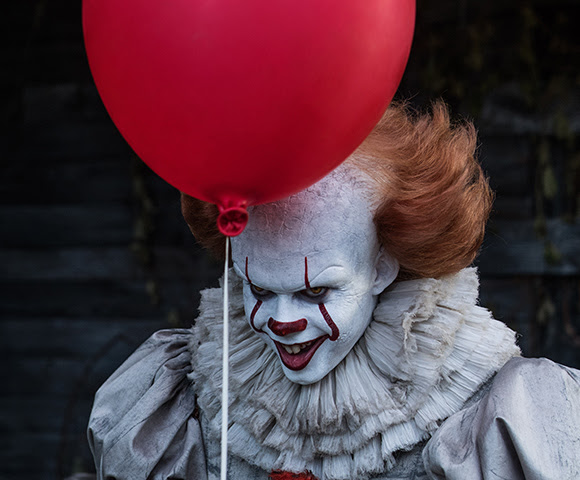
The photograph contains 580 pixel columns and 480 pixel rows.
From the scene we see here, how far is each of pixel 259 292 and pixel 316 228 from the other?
161 mm

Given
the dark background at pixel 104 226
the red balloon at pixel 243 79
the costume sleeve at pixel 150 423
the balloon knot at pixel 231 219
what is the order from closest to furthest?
the red balloon at pixel 243 79 → the balloon knot at pixel 231 219 → the costume sleeve at pixel 150 423 → the dark background at pixel 104 226

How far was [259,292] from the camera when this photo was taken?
127 cm

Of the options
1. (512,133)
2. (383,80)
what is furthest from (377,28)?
(512,133)

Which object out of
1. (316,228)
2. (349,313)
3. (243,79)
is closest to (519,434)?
(349,313)

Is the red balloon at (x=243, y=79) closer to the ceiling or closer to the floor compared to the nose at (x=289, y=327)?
closer to the ceiling

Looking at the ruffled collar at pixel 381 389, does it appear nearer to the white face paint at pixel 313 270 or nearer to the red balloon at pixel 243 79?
the white face paint at pixel 313 270

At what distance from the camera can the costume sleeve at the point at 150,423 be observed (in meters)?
1.36

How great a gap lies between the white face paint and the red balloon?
0.18m

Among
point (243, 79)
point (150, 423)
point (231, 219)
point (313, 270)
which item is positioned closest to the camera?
point (243, 79)

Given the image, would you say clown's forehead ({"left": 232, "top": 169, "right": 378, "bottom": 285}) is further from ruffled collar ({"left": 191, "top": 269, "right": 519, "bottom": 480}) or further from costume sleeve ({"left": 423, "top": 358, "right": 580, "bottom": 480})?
costume sleeve ({"left": 423, "top": 358, "right": 580, "bottom": 480})

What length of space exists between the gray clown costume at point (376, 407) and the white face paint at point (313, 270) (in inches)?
2.6

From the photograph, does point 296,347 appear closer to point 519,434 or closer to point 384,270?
point 384,270

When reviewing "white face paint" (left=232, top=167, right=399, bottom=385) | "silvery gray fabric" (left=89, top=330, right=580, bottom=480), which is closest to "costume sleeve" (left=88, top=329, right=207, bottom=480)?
Answer: "silvery gray fabric" (left=89, top=330, right=580, bottom=480)

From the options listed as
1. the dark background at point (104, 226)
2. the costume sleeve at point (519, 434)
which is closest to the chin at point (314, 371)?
the costume sleeve at point (519, 434)
